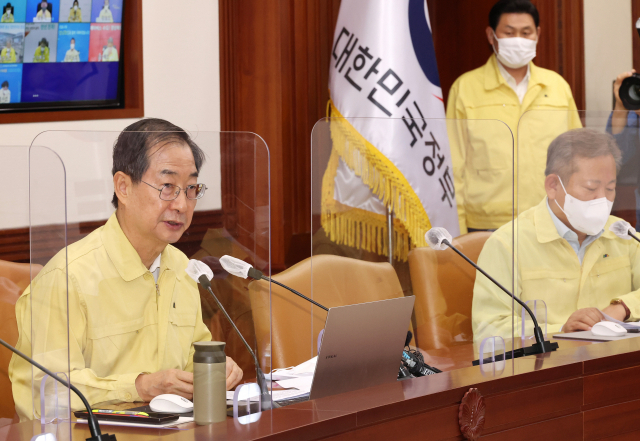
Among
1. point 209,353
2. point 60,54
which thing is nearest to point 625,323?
point 209,353

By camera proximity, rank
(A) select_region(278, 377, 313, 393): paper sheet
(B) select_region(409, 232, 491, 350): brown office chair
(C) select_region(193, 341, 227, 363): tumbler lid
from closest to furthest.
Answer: (C) select_region(193, 341, 227, 363): tumbler lid
(A) select_region(278, 377, 313, 393): paper sheet
(B) select_region(409, 232, 491, 350): brown office chair

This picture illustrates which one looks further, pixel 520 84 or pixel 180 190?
pixel 520 84

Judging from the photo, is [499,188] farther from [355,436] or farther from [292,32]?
[292,32]

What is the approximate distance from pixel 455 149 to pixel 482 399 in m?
0.75

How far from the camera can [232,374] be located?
1568 mm

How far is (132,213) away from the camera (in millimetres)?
1514

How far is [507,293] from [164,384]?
35.1 inches

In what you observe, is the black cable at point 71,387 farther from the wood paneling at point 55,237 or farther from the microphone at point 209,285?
the microphone at point 209,285

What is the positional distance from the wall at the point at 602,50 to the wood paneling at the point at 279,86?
4.70 feet

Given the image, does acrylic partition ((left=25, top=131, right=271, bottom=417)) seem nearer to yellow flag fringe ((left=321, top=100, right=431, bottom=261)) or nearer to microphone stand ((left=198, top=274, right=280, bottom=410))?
microphone stand ((left=198, top=274, right=280, bottom=410))

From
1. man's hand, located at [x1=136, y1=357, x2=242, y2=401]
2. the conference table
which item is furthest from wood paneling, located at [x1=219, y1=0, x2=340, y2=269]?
man's hand, located at [x1=136, y1=357, x2=242, y2=401]

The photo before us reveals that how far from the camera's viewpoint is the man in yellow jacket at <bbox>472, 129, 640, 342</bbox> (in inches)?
84.2

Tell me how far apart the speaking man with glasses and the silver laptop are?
0.18m

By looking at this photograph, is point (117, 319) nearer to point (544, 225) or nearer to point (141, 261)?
point (141, 261)
